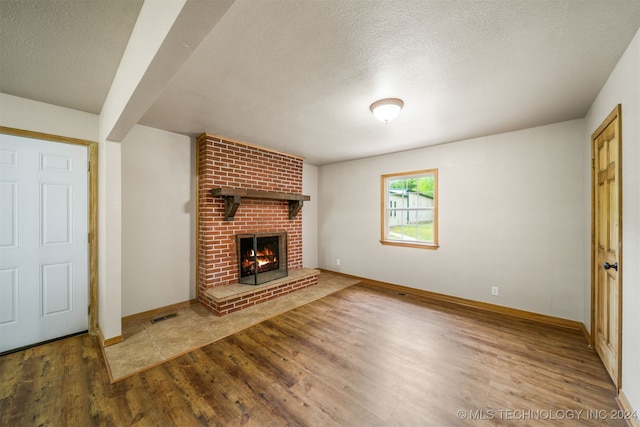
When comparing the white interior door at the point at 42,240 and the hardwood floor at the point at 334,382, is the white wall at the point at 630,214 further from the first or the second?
the white interior door at the point at 42,240

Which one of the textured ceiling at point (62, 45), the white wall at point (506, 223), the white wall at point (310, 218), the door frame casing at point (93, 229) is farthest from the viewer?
the white wall at point (310, 218)

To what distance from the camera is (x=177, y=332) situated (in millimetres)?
2660

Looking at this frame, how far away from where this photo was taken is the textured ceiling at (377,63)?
4.33ft

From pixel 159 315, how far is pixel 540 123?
5416 mm

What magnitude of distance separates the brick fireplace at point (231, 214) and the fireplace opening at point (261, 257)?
9cm

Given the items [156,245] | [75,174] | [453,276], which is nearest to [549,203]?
[453,276]

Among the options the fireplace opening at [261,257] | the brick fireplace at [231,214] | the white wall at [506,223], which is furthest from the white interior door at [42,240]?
the white wall at [506,223]

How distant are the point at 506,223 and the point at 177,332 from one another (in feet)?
14.4

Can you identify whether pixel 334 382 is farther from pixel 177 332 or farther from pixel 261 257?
pixel 261 257

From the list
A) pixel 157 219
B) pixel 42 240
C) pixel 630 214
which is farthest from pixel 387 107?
pixel 42 240

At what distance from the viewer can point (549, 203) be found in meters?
2.94

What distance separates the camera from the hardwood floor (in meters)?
1.58

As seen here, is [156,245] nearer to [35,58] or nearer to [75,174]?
[75,174]

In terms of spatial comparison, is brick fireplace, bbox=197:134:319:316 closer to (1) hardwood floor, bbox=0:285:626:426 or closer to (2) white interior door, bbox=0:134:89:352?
(1) hardwood floor, bbox=0:285:626:426
